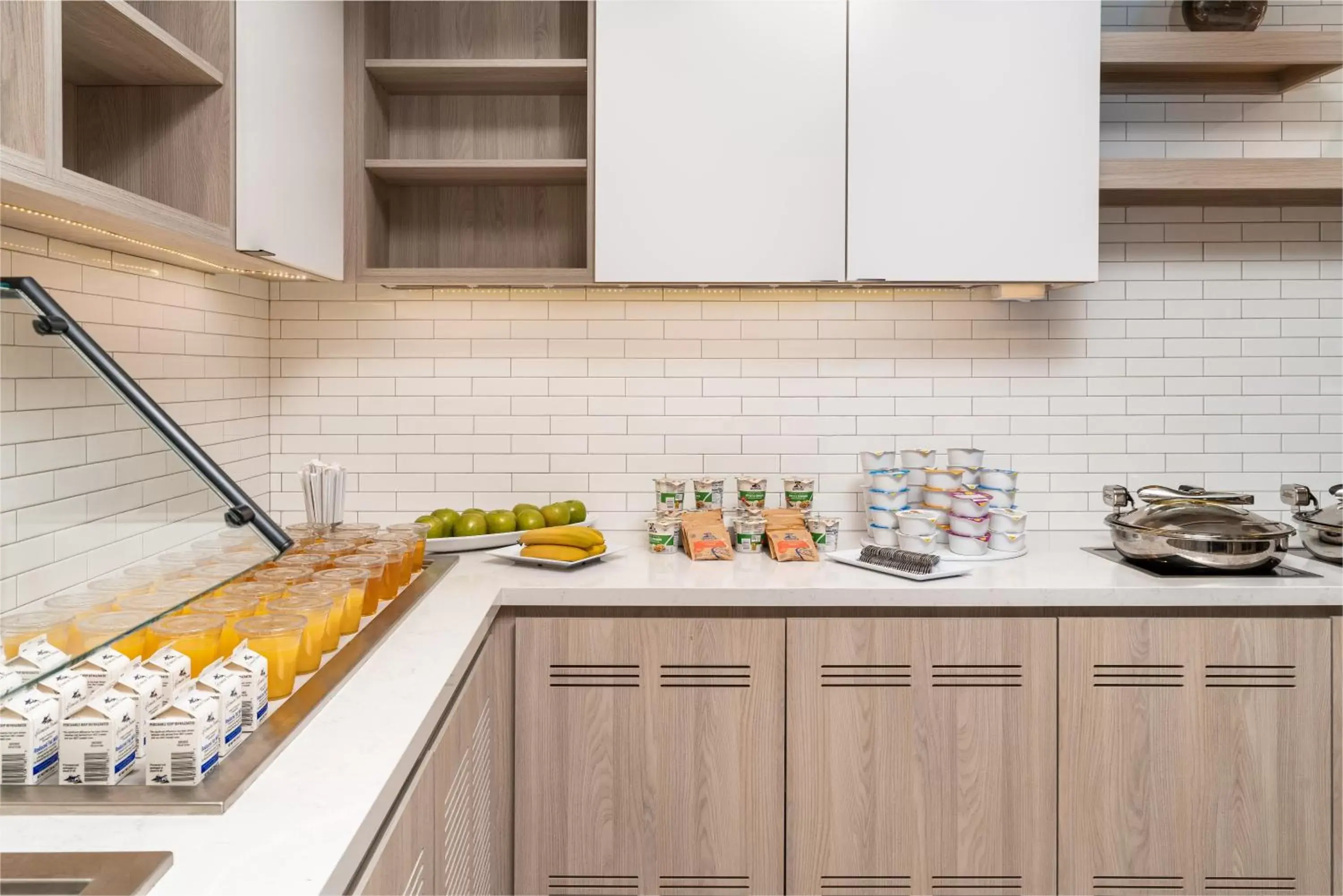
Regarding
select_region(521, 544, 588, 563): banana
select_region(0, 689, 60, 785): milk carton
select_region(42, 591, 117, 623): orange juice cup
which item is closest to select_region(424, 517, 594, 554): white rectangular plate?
select_region(521, 544, 588, 563): banana

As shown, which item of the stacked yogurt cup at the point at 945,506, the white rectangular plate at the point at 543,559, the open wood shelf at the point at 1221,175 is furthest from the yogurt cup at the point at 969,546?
the open wood shelf at the point at 1221,175

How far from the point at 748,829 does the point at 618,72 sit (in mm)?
2076

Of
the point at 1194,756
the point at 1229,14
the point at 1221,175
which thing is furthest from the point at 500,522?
the point at 1229,14

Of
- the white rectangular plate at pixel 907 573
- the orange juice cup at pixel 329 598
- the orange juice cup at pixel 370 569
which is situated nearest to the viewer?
the orange juice cup at pixel 329 598

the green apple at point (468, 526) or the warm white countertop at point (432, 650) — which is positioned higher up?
the green apple at point (468, 526)

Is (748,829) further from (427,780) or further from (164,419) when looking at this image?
(164,419)

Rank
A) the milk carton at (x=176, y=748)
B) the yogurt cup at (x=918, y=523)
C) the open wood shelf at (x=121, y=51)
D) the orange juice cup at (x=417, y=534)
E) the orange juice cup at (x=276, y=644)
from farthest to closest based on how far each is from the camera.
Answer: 1. the yogurt cup at (x=918, y=523)
2. the orange juice cup at (x=417, y=534)
3. the open wood shelf at (x=121, y=51)
4. the orange juice cup at (x=276, y=644)
5. the milk carton at (x=176, y=748)

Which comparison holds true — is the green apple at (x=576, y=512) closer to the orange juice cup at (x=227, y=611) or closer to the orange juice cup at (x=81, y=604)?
the orange juice cup at (x=227, y=611)

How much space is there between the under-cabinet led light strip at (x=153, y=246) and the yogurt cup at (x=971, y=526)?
1.96 m

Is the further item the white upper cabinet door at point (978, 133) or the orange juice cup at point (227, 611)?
the white upper cabinet door at point (978, 133)

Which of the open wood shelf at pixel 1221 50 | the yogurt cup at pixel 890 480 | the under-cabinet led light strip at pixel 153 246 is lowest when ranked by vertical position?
the yogurt cup at pixel 890 480

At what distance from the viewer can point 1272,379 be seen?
295cm

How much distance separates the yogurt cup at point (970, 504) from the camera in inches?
101

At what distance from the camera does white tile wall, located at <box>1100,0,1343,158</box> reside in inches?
114
